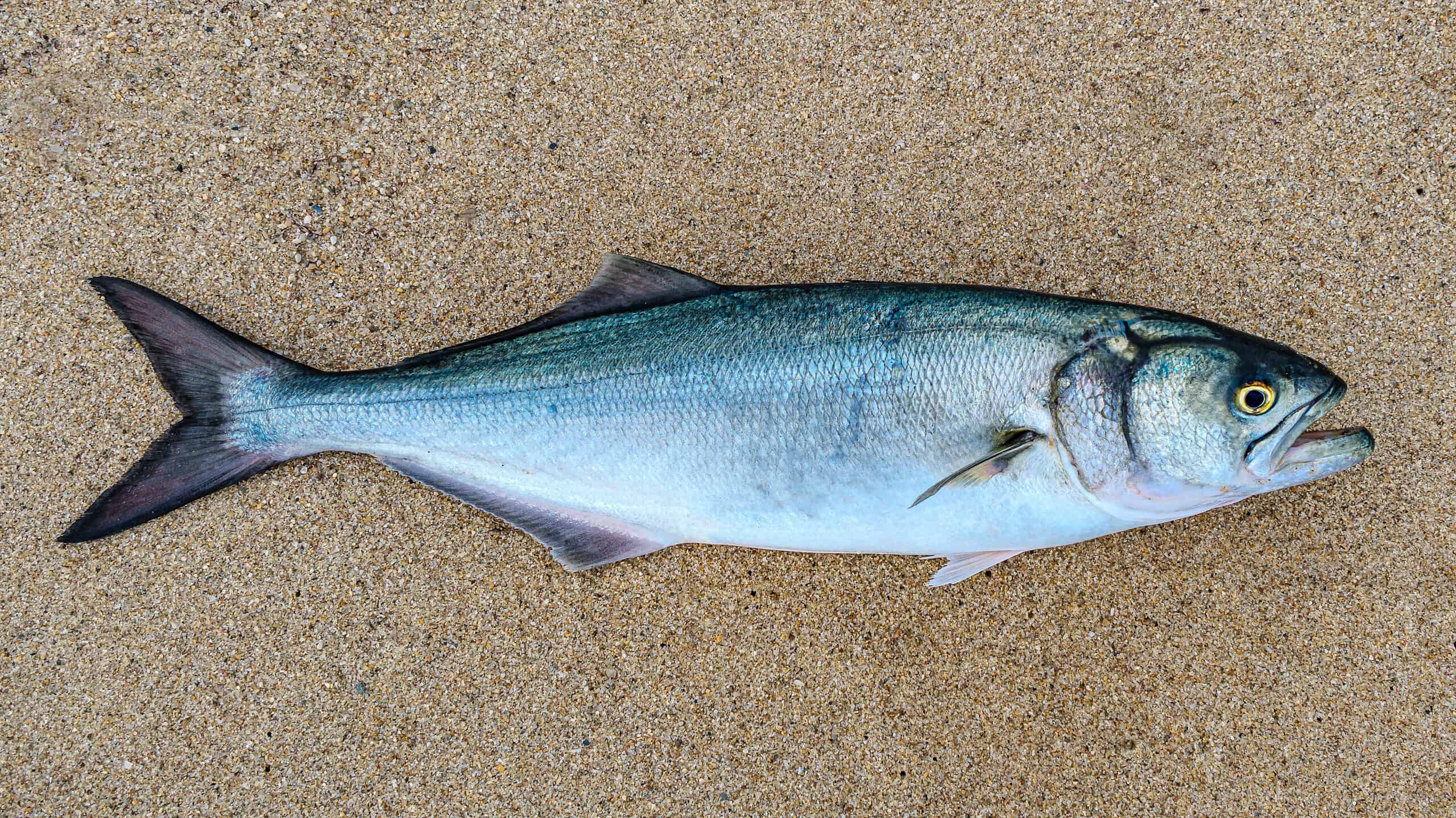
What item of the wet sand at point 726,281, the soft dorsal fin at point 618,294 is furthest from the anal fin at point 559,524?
the soft dorsal fin at point 618,294

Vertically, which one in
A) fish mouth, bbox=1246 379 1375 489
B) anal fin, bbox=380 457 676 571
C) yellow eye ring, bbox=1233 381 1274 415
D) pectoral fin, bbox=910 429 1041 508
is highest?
yellow eye ring, bbox=1233 381 1274 415

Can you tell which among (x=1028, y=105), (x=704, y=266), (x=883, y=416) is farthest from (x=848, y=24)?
(x=883, y=416)

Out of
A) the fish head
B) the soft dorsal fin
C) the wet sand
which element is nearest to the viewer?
the fish head

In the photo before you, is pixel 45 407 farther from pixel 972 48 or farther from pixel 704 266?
pixel 972 48

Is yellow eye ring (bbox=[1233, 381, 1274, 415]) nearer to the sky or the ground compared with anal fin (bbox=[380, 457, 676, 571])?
nearer to the sky

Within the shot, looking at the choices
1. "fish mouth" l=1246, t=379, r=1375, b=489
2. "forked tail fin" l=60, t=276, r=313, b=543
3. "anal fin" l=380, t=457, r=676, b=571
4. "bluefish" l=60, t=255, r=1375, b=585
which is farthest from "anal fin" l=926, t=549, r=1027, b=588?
"forked tail fin" l=60, t=276, r=313, b=543

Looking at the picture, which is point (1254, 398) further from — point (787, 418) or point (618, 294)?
point (618, 294)

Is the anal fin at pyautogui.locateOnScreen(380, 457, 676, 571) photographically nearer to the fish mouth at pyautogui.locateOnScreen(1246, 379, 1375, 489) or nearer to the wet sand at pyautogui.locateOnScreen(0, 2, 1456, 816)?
the wet sand at pyautogui.locateOnScreen(0, 2, 1456, 816)
